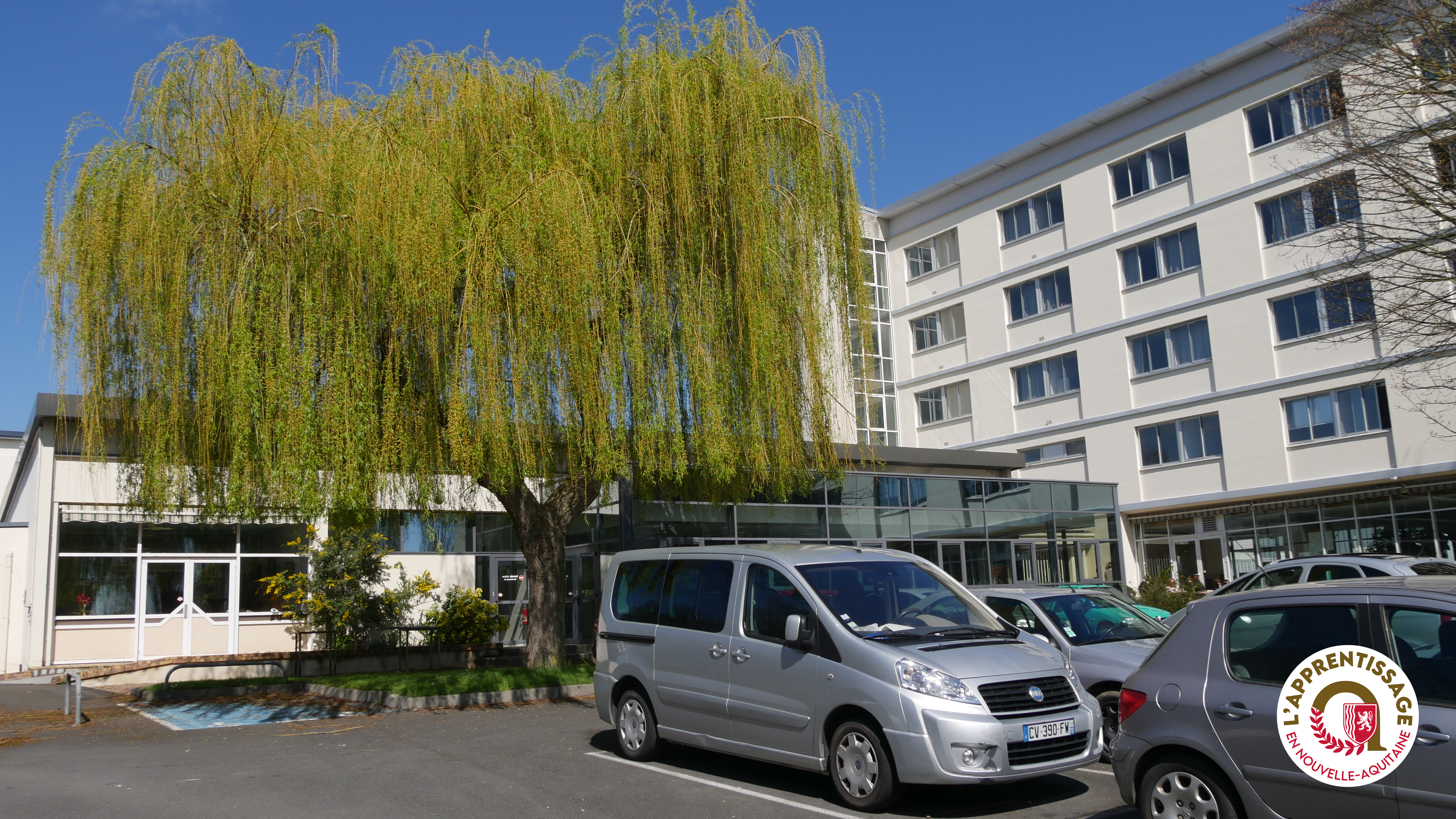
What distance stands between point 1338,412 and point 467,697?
1057 inches

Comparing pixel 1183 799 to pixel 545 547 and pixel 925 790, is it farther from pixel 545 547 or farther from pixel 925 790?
pixel 545 547

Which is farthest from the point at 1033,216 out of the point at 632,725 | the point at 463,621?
the point at 632,725

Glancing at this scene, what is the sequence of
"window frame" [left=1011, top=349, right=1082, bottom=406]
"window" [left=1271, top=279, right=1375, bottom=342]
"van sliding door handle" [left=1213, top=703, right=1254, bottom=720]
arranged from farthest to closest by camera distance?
1. "window frame" [left=1011, top=349, right=1082, bottom=406]
2. "window" [left=1271, top=279, right=1375, bottom=342]
3. "van sliding door handle" [left=1213, top=703, right=1254, bottom=720]

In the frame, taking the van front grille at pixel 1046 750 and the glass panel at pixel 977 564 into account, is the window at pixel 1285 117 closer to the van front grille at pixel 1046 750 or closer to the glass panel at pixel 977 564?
the glass panel at pixel 977 564

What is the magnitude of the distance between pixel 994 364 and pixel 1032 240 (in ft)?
16.6

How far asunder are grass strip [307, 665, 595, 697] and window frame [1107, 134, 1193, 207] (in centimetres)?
2737

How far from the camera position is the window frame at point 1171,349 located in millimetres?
32812

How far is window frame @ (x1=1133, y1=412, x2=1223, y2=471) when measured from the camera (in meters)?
32.3

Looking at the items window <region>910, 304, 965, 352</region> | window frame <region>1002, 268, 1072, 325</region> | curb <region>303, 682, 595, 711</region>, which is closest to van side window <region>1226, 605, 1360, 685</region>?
curb <region>303, 682, 595, 711</region>

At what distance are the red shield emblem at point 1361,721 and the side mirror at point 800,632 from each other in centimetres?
361

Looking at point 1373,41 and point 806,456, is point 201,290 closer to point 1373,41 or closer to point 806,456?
point 806,456

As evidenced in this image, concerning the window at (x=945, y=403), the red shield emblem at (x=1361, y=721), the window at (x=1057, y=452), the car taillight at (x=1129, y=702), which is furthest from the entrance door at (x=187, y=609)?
the window at (x=945, y=403)

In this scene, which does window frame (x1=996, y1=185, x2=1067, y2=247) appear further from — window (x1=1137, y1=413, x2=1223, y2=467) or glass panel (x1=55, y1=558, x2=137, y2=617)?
glass panel (x1=55, y1=558, x2=137, y2=617)

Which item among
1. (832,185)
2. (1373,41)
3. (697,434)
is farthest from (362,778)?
(1373,41)
